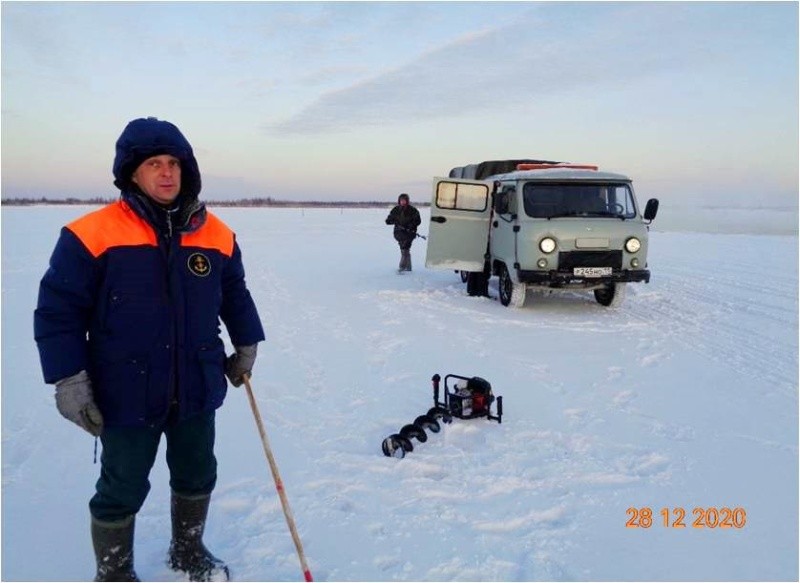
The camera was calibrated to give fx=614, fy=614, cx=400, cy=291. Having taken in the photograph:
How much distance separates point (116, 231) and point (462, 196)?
8255mm

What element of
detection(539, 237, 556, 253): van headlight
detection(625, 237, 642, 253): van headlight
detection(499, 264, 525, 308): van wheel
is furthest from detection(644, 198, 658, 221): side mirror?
detection(499, 264, 525, 308): van wheel

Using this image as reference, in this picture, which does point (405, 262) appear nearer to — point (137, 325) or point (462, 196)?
point (462, 196)

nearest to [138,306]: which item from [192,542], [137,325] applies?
[137,325]

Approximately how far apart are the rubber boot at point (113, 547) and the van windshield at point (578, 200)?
751 cm

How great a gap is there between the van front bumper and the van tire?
6.14ft

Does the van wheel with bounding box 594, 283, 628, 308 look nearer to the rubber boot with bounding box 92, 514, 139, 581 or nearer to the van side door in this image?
the van side door

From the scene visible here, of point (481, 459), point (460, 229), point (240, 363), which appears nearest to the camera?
point (240, 363)

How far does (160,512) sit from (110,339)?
1.48m

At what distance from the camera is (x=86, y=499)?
3.63m

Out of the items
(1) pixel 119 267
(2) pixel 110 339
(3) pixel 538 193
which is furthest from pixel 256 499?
(3) pixel 538 193

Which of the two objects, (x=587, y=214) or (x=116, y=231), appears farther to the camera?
(x=587, y=214)

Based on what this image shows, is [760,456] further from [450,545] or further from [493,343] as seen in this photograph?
[493,343]
